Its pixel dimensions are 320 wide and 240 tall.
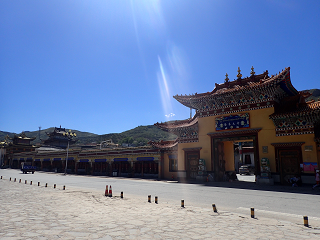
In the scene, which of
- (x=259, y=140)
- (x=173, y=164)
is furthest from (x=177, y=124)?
(x=259, y=140)

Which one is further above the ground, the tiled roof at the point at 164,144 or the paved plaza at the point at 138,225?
the tiled roof at the point at 164,144

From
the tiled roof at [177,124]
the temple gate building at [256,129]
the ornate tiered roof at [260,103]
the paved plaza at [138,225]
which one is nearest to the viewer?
the paved plaza at [138,225]

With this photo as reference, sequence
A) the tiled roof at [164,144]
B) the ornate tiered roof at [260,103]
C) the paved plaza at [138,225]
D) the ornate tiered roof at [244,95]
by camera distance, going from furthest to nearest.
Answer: the tiled roof at [164,144] → the ornate tiered roof at [244,95] → the ornate tiered roof at [260,103] → the paved plaza at [138,225]

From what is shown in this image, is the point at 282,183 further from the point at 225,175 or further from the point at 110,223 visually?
the point at 110,223

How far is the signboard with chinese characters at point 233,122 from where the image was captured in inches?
936

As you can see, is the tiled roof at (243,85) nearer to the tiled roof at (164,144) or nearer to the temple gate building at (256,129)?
the temple gate building at (256,129)

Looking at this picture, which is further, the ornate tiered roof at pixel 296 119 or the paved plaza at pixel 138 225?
the ornate tiered roof at pixel 296 119

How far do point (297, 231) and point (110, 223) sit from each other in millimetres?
5529

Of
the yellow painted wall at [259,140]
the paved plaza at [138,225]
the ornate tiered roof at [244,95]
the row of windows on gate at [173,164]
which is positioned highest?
the ornate tiered roof at [244,95]

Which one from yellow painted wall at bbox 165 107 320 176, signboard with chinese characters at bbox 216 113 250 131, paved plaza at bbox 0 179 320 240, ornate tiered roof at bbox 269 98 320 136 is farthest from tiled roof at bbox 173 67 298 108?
paved plaza at bbox 0 179 320 240

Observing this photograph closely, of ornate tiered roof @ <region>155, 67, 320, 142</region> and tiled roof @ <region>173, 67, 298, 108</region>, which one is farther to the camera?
tiled roof @ <region>173, 67, 298, 108</region>

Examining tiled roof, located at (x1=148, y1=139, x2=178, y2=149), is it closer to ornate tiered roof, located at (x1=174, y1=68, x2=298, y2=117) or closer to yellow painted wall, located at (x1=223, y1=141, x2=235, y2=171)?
ornate tiered roof, located at (x1=174, y1=68, x2=298, y2=117)

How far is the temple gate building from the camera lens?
794 inches

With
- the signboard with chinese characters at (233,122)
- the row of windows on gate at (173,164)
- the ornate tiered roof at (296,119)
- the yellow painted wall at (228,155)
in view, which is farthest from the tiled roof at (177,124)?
the ornate tiered roof at (296,119)
